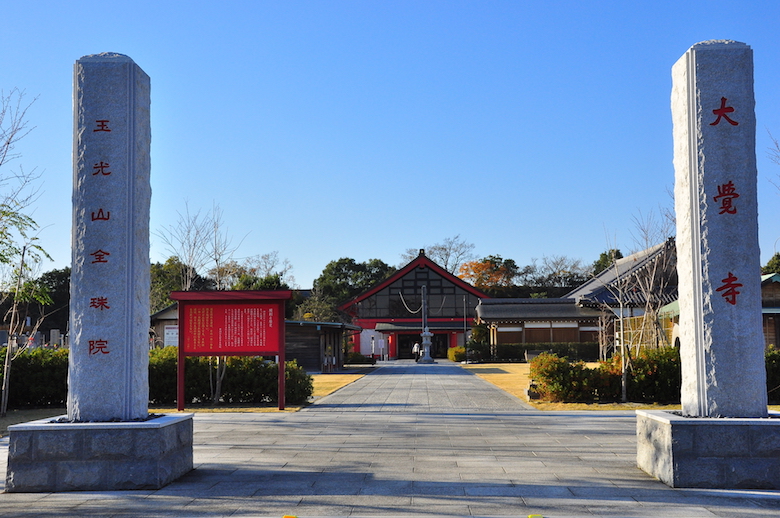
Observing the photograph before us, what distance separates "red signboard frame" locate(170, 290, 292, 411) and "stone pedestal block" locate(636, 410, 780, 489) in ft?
30.5

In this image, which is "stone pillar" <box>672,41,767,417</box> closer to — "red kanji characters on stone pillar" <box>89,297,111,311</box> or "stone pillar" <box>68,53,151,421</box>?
"stone pillar" <box>68,53,151,421</box>

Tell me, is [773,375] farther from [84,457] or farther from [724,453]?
[84,457]

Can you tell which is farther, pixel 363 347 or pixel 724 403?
pixel 363 347

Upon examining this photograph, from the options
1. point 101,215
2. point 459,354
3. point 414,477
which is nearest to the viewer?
point 414,477

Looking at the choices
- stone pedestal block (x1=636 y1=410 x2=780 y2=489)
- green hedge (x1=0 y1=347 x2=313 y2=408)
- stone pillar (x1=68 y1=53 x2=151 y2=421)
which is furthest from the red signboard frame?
stone pedestal block (x1=636 y1=410 x2=780 y2=489)

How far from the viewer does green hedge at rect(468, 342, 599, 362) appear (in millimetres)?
38375

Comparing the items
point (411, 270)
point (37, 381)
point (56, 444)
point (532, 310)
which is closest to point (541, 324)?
point (532, 310)

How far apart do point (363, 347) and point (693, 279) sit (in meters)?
44.6

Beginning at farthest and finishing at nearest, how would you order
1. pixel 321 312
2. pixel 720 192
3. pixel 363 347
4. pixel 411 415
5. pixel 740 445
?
pixel 363 347, pixel 321 312, pixel 411 415, pixel 720 192, pixel 740 445

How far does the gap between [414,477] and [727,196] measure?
4.16m

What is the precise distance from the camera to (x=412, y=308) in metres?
50.4

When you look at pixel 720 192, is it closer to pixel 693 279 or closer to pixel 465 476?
pixel 693 279

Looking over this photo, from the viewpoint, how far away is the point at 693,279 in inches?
253

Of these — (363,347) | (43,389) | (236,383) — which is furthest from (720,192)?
(363,347)
